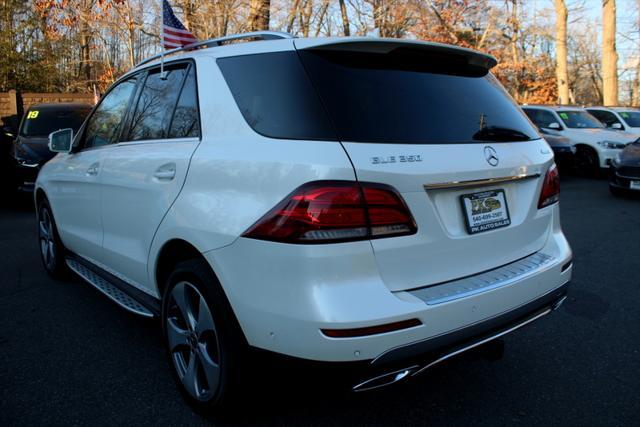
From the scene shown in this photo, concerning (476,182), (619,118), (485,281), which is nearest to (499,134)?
(476,182)

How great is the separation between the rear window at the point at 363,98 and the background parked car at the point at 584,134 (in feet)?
37.0

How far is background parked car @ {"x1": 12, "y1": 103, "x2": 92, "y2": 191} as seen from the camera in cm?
880

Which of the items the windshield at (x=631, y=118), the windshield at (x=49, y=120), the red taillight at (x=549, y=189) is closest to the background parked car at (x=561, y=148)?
the windshield at (x=631, y=118)

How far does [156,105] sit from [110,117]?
83cm

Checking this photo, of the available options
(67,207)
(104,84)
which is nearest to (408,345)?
(67,207)

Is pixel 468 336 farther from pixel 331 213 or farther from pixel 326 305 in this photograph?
pixel 331 213

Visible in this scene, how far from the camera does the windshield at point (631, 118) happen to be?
1505 cm

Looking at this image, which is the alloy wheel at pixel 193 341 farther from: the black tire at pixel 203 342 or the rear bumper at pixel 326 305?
the rear bumper at pixel 326 305

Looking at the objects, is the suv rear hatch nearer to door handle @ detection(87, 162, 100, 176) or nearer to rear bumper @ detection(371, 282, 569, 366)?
rear bumper @ detection(371, 282, 569, 366)

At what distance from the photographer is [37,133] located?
10016 mm

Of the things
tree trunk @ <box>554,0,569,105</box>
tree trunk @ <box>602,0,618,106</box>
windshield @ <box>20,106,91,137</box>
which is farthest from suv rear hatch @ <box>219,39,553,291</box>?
tree trunk @ <box>602,0,618,106</box>

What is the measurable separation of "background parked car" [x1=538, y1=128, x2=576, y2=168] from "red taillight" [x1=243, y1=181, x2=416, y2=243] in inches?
472

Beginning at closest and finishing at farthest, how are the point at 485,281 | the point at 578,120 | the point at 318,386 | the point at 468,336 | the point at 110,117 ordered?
the point at 318,386 < the point at 468,336 < the point at 485,281 < the point at 110,117 < the point at 578,120

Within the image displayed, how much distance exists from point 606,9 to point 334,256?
2445cm
